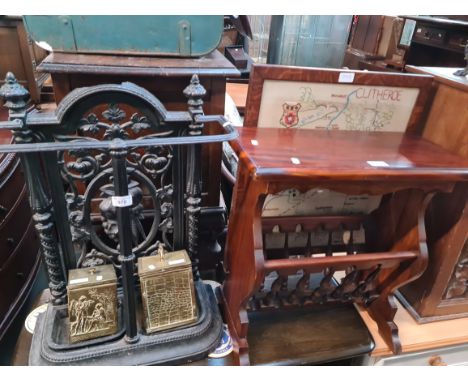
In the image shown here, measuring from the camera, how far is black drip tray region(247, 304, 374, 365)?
1.07m

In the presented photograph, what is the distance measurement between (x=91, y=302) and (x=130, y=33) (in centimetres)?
73

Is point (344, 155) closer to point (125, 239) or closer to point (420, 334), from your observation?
point (125, 239)

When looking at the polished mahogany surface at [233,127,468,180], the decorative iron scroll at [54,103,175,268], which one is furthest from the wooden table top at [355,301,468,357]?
the decorative iron scroll at [54,103,175,268]

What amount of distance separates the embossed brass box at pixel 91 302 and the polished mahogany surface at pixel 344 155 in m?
0.50

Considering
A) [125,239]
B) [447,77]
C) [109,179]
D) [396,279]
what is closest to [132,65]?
[109,179]

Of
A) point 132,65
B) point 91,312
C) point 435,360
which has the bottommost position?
point 435,360

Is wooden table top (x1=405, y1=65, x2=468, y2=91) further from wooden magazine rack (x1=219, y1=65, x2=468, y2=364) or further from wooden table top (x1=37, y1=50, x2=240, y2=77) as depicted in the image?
wooden table top (x1=37, y1=50, x2=240, y2=77)

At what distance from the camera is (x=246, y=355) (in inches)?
40.2

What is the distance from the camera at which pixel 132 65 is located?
0.91 meters

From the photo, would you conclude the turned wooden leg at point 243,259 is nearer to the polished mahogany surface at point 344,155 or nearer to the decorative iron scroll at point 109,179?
the polished mahogany surface at point 344,155

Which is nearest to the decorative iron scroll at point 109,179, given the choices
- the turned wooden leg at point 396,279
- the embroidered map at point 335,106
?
the embroidered map at point 335,106

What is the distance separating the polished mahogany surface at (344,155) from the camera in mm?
774

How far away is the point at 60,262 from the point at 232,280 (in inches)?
19.6
